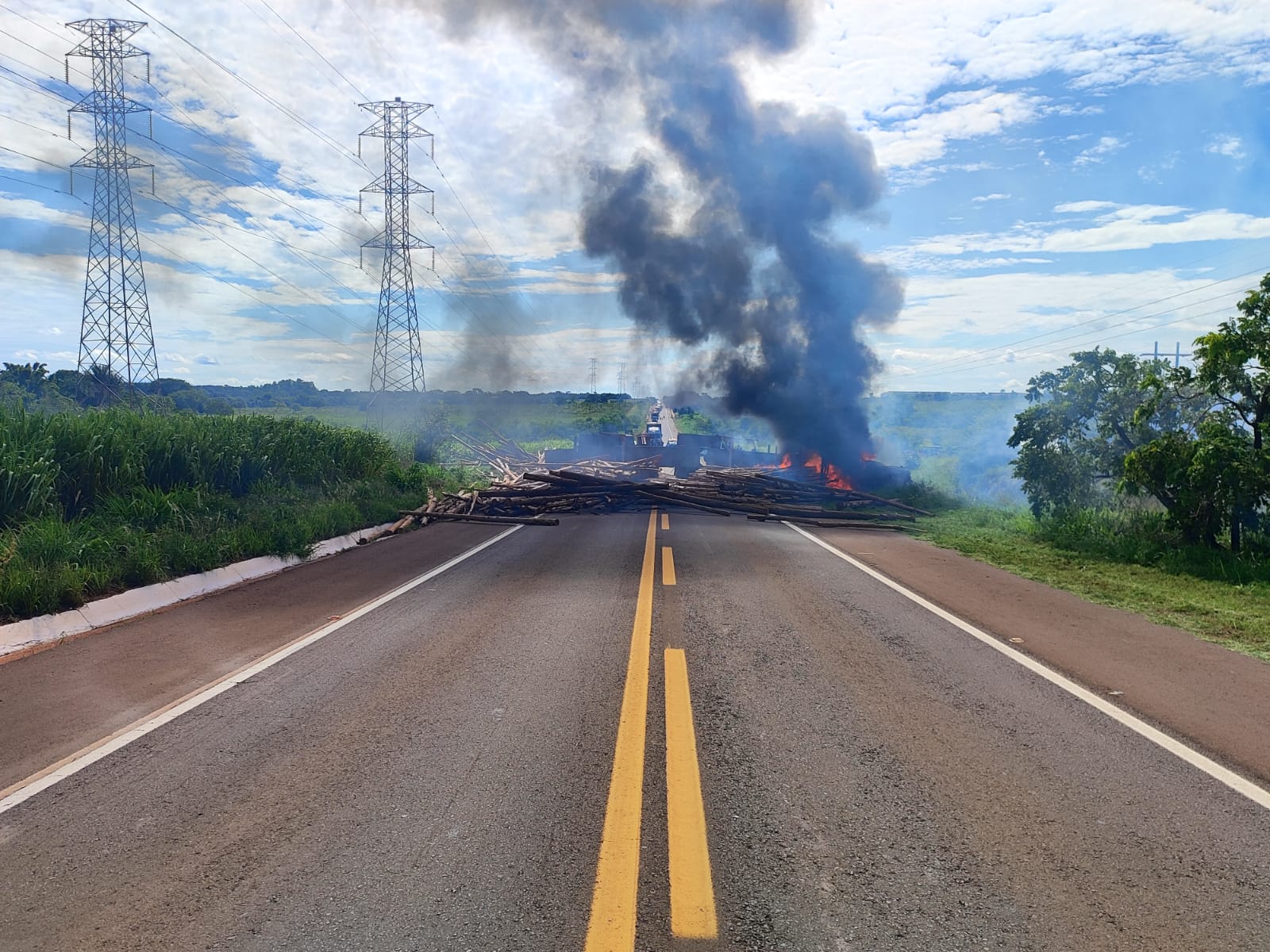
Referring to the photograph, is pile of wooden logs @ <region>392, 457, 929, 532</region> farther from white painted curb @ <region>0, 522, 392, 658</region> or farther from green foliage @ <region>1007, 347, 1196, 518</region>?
white painted curb @ <region>0, 522, 392, 658</region>

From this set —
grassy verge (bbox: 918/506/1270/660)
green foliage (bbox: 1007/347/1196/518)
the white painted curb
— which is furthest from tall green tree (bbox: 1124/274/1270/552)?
the white painted curb

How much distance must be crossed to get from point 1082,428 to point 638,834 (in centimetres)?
1698

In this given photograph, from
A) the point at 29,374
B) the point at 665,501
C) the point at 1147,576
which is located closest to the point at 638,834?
the point at 1147,576

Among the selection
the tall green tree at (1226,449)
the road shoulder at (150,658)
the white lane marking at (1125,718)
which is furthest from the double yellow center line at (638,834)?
the tall green tree at (1226,449)

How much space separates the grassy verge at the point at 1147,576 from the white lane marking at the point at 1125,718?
86.7 inches

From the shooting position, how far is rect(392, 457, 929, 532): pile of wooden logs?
20.3 m

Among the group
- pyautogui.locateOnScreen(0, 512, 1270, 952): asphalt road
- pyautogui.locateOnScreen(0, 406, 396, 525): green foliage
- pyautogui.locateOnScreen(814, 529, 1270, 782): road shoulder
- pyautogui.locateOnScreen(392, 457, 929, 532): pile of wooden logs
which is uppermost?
pyautogui.locateOnScreen(0, 406, 396, 525): green foliage

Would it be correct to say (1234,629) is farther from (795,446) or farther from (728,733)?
(795,446)

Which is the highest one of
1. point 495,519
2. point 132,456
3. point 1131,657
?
point 132,456

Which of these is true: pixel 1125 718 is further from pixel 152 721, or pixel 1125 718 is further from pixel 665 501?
pixel 665 501

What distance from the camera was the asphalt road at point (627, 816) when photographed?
3.09 metres

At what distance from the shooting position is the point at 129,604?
878cm

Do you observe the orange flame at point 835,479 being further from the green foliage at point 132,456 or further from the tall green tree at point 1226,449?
the green foliage at point 132,456

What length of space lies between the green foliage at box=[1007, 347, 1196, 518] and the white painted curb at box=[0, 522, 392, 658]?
14.5m
